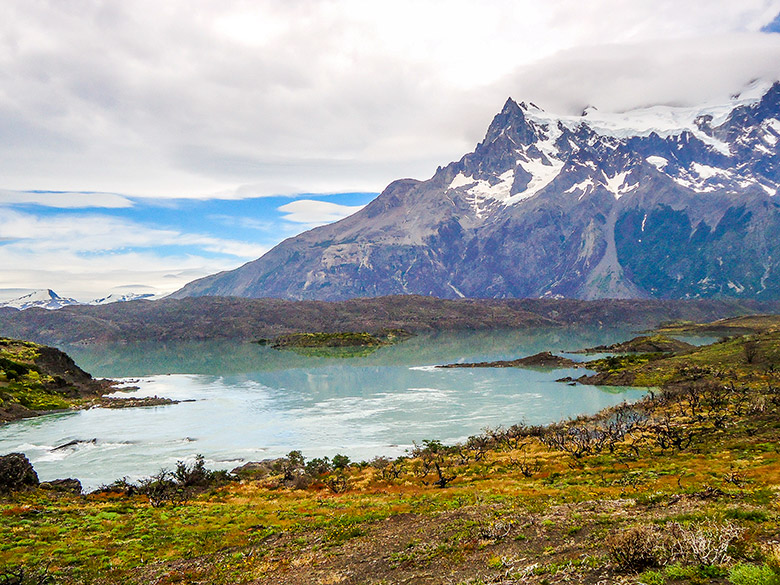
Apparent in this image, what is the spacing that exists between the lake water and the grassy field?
47.2 feet

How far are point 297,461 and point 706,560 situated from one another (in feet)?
170

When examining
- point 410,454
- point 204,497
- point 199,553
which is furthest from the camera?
point 410,454

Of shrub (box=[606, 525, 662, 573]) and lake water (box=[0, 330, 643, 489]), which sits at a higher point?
shrub (box=[606, 525, 662, 573])

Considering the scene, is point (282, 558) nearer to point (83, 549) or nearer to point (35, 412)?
point (83, 549)

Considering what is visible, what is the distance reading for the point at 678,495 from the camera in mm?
26109

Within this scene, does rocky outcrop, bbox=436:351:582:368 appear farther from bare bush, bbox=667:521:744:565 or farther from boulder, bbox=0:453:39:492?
bare bush, bbox=667:521:744:565

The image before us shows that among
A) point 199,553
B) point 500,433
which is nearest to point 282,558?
point 199,553

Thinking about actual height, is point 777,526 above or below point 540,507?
above

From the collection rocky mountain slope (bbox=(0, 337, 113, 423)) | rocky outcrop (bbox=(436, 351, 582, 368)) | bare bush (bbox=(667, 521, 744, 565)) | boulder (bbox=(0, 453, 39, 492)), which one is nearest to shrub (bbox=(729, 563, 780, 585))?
bare bush (bbox=(667, 521, 744, 565))

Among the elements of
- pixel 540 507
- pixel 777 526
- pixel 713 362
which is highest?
pixel 777 526

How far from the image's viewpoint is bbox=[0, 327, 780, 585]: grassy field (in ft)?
56.5

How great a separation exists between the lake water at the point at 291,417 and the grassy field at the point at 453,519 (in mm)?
14376

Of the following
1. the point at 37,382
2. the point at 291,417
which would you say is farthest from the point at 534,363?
the point at 37,382

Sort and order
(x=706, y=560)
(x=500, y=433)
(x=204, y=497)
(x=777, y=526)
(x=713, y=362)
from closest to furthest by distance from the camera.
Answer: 1. (x=706, y=560)
2. (x=777, y=526)
3. (x=204, y=497)
4. (x=500, y=433)
5. (x=713, y=362)
